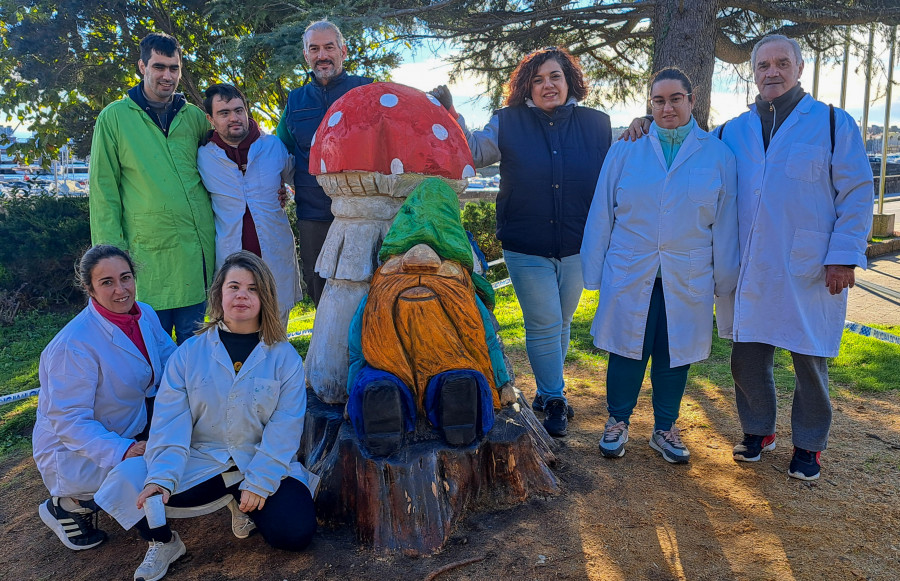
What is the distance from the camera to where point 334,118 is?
3092 mm

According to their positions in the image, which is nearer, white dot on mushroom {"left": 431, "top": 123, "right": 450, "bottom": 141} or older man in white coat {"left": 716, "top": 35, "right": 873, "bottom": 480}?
older man in white coat {"left": 716, "top": 35, "right": 873, "bottom": 480}

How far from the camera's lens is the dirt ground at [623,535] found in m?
2.41

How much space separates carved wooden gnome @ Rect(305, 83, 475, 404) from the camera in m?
3.01

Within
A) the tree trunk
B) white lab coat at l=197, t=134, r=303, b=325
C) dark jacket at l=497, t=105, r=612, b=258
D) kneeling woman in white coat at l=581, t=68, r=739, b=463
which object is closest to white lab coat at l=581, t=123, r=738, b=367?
kneeling woman in white coat at l=581, t=68, r=739, b=463

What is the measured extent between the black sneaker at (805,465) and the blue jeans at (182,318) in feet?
10.6

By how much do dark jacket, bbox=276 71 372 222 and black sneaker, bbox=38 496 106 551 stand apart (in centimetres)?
188

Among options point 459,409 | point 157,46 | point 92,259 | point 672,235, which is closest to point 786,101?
point 672,235

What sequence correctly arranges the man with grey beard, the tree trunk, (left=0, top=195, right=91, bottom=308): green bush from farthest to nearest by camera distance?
(left=0, top=195, right=91, bottom=308): green bush → the tree trunk → the man with grey beard

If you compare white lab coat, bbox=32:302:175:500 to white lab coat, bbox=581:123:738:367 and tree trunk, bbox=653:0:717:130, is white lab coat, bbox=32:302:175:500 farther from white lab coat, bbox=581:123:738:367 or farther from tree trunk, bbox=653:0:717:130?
tree trunk, bbox=653:0:717:130

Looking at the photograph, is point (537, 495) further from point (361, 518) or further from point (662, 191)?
point (662, 191)

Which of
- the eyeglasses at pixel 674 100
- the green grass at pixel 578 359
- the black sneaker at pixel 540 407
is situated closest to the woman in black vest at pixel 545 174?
the black sneaker at pixel 540 407

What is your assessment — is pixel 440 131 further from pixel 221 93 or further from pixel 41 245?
pixel 41 245

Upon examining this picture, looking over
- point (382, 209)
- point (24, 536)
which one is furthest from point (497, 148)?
point (24, 536)

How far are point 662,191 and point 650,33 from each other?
18.7 ft
